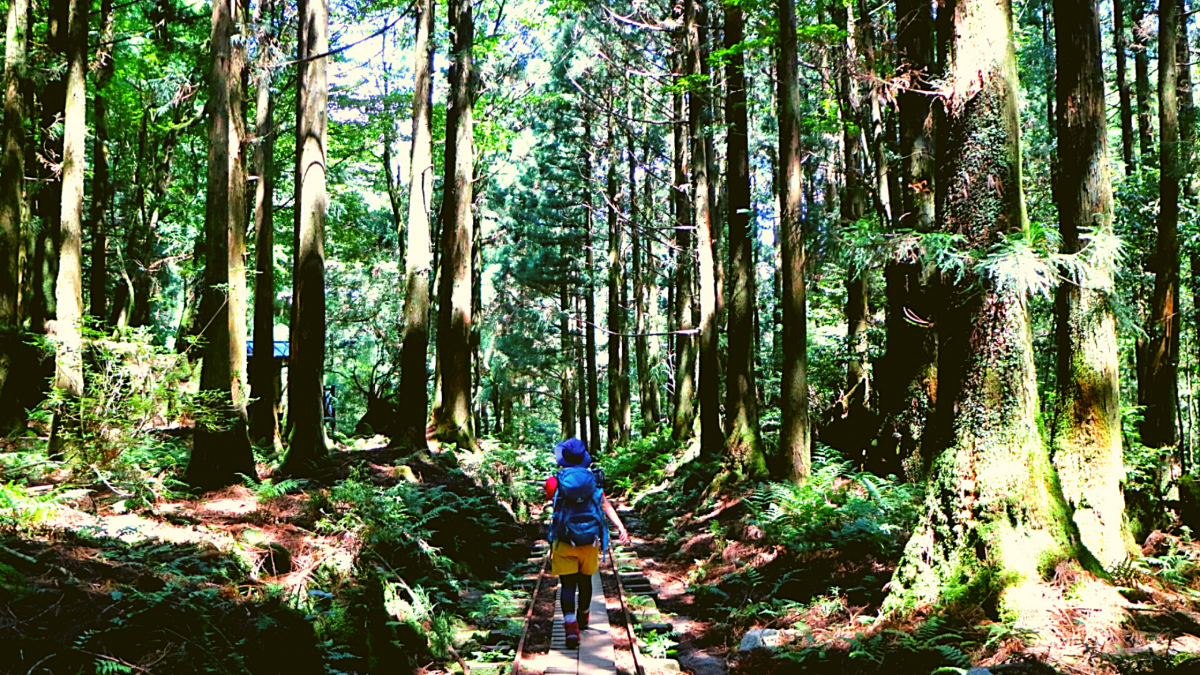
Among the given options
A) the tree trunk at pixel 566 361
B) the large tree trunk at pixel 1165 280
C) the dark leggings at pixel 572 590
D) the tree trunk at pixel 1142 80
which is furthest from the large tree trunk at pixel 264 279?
the tree trunk at pixel 1142 80

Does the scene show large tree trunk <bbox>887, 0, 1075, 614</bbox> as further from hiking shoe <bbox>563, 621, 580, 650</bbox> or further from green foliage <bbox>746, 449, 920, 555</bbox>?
hiking shoe <bbox>563, 621, 580, 650</bbox>

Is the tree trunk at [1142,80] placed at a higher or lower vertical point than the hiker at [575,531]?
higher

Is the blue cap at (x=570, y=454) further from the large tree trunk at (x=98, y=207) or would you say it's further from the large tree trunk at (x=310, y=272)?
the large tree trunk at (x=98, y=207)

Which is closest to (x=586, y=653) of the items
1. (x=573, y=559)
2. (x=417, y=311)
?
(x=573, y=559)

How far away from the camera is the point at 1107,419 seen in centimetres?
849

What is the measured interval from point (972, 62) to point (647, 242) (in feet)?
97.8

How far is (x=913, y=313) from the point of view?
12.5 m

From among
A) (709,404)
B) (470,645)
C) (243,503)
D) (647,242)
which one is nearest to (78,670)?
(470,645)

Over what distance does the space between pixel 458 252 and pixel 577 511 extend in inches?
474

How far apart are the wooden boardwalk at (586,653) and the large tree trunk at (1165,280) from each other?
31.8 feet

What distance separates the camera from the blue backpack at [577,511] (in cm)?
767

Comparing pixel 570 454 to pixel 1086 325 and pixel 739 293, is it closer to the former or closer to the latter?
pixel 1086 325

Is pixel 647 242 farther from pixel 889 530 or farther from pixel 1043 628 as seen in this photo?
pixel 1043 628

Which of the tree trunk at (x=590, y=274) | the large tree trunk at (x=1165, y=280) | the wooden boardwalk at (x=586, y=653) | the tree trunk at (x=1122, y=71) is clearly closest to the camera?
the wooden boardwalk at (x=586, y=653)
